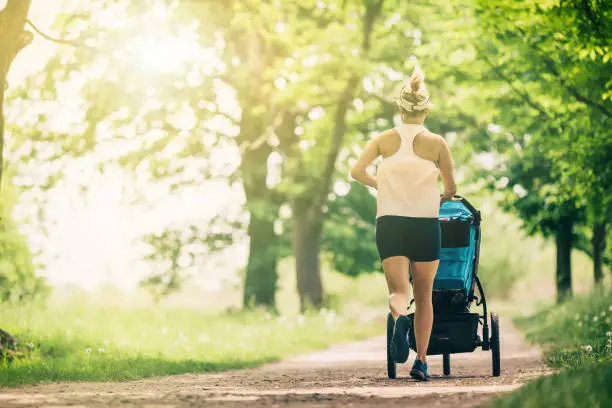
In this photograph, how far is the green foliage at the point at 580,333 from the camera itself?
31.4 ft

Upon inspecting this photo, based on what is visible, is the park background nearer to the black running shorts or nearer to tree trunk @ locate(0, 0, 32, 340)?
tree trunk @ locate(0, 0, 32, 340)

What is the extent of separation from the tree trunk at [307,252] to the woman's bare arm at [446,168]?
15.8 m

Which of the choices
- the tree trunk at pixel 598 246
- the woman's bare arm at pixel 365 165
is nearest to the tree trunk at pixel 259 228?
the tree trunk at pixel 598 246

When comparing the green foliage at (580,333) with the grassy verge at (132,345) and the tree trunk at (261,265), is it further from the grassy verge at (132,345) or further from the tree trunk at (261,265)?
the tree trunk at (261,265)

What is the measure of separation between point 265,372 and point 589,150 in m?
6.67

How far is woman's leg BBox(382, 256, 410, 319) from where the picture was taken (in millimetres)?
7629

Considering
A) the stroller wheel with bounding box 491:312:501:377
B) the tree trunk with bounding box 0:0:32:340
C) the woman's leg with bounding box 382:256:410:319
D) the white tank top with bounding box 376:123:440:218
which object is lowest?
the stroller wheel with bounding box 491:312:501:377

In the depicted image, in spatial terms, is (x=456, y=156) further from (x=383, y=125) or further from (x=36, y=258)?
(x=36, y=258)

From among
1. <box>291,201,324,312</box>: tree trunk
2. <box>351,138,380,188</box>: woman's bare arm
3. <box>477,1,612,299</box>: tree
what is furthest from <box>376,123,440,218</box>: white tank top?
<box>291,201,324,312</box>: tree trunk

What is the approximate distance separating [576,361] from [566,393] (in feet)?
12.5

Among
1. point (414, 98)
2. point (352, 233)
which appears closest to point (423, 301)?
point (414, 98)

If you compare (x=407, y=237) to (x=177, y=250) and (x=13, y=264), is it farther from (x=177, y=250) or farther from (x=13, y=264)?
(x=177, y=250)

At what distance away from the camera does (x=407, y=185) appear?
761cm

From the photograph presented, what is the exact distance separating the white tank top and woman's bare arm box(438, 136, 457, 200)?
0.26ft
